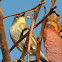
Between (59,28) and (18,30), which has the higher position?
(18,30)

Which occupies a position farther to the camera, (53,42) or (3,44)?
(53,42)

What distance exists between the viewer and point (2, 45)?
2.98ft

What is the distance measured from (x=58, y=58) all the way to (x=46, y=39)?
1.24ft

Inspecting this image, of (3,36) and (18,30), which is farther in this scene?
(18,30)

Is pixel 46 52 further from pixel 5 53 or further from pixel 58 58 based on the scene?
pixel 5 53

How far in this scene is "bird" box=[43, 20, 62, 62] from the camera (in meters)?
2.24

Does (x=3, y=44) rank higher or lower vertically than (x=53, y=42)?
lower

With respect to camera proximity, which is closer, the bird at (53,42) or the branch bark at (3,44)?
the branch bark at (3,44)

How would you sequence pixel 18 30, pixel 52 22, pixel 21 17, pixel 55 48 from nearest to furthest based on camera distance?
pixel 55 48 → pixel 52 22 → pixel 18 30 → pixel 21 17

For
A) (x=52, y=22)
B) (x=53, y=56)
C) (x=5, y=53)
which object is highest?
(x=52, y=22)

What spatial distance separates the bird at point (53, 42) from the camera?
7.35 feet

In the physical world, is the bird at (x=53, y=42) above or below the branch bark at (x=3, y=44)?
above

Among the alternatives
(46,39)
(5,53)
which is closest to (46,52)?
(46,39)

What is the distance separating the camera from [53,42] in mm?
2463
